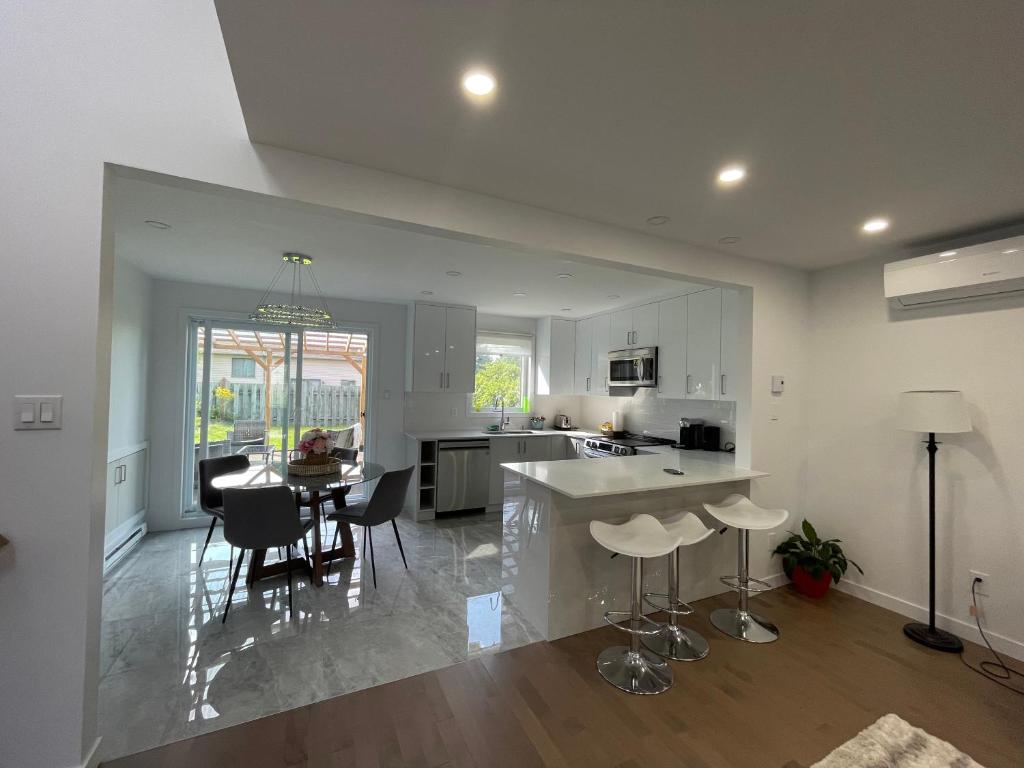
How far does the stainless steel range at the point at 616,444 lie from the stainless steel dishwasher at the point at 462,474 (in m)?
1.21

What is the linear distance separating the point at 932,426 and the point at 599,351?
3236mm

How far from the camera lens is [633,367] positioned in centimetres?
459

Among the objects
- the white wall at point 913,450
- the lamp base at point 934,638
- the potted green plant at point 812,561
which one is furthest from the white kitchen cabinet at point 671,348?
the lamp base at point 934,638

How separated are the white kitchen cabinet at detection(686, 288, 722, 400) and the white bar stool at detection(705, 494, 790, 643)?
128cm

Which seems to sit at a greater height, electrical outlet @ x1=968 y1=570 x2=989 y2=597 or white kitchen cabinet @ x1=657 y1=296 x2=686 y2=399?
white kitchen cabinet @ x1=657 y1=296 x2=686 y2=399

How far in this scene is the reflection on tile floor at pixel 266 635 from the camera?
6.24 ft

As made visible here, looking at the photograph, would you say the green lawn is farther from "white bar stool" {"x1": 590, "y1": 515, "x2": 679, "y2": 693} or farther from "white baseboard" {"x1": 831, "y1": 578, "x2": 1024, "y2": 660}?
"white baseboard" {"x1": 831, "y1": 578, "x2": 1024, "y2": 660}

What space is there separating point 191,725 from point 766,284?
418 centimetres

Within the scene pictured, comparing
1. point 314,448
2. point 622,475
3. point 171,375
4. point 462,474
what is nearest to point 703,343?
point 622,475

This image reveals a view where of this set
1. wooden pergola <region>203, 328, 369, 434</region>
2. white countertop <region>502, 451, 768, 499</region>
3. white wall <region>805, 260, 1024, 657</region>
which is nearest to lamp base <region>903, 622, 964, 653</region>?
white wall <region>805, 260, 1024, 657</region>

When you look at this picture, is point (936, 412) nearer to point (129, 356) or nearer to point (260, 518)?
point (260, 518)

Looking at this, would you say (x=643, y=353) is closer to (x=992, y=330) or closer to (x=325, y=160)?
(x=992, y=330)

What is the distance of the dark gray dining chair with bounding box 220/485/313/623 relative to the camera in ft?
8.50

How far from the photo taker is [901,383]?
9.28 ft
